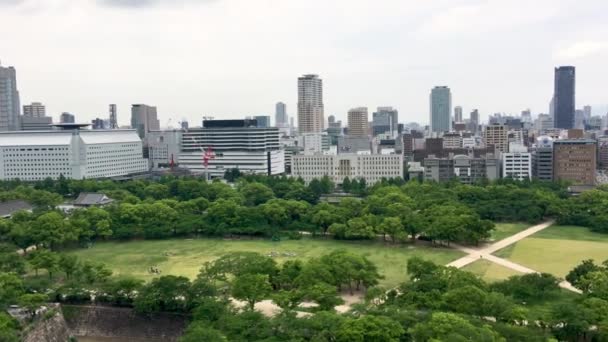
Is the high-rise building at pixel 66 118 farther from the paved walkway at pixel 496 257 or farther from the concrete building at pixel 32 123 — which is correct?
the paved walkway at pixel 496 257

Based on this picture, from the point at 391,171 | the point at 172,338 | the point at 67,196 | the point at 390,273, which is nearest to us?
the point at 172,338

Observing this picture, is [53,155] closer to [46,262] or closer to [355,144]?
[46,262]

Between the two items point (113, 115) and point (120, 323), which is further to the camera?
point (113, 115)

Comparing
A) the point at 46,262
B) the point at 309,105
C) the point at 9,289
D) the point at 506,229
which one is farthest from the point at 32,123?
the point at 9,289

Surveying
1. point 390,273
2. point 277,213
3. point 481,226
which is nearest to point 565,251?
point 481,226

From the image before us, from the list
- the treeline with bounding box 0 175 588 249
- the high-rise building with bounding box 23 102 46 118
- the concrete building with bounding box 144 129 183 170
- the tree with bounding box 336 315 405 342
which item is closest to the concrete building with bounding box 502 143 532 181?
the treeline with bounding box 0 175 588 249

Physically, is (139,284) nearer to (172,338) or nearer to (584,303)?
(172,338)
